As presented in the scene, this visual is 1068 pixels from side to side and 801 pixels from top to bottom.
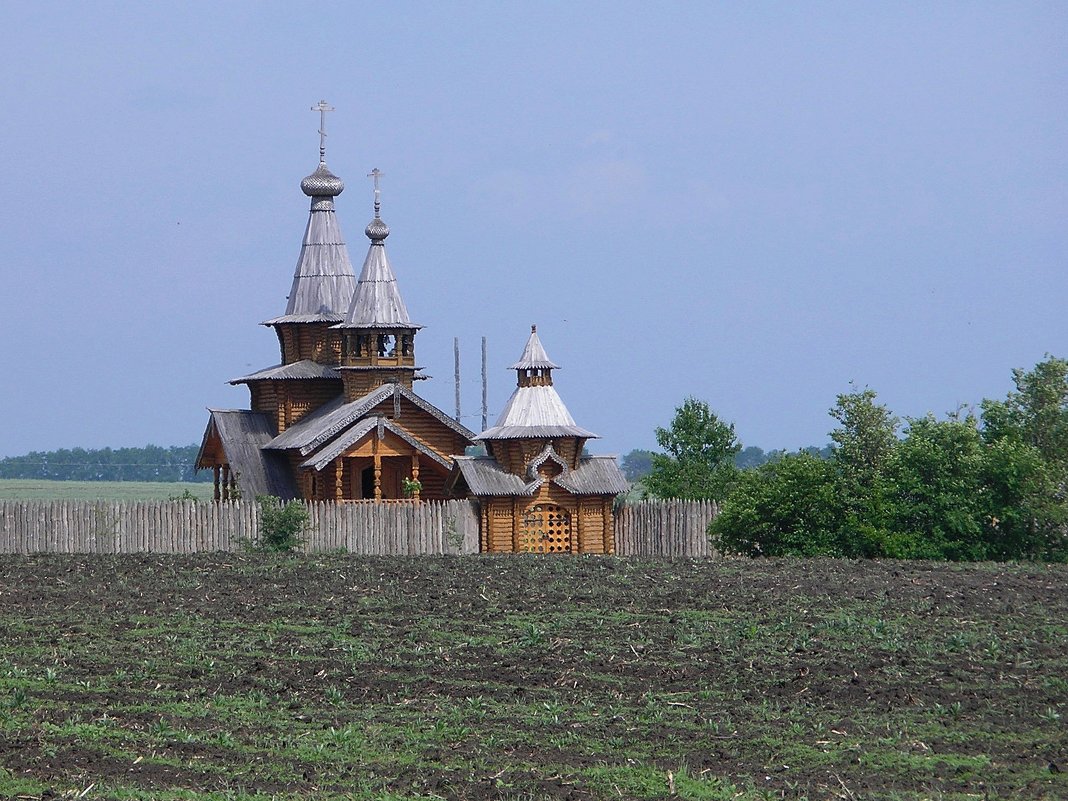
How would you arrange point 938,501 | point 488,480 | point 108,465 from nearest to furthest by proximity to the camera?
point 938,501 < point 488,480 < point 108,465

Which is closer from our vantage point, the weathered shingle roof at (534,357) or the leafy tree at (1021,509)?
the leafy tree at (1021,509)

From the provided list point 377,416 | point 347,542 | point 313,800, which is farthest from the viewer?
point 377,416

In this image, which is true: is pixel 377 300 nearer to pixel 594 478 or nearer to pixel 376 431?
pixel 376 431

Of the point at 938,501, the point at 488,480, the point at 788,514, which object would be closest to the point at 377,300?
the point at 488,480

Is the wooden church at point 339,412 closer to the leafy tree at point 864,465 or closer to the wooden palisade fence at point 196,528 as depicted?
the wooden palisade fence at point 196,528

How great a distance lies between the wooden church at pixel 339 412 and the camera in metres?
43.0

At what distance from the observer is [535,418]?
40531 millimetres

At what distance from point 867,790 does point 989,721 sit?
299 cm

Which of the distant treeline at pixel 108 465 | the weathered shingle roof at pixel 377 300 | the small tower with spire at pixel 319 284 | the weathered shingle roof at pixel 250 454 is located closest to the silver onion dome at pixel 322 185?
the small tower with spire at pixel 319 284

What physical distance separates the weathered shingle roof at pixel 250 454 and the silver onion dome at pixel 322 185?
6.95 m

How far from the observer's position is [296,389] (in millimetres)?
46562

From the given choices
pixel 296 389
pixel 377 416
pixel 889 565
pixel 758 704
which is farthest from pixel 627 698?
pixel 296 389

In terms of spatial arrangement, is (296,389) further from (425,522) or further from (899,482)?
(899,482)

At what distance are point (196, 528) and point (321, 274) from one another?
1267cm
